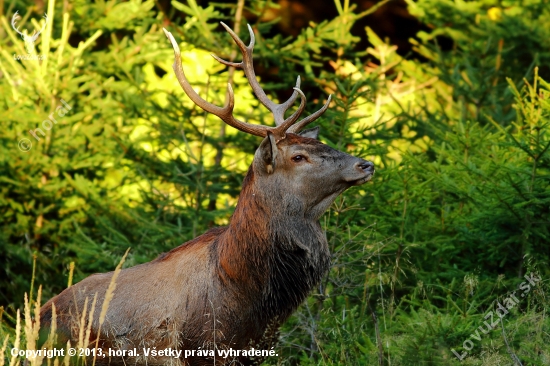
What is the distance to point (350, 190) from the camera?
750 centimetres

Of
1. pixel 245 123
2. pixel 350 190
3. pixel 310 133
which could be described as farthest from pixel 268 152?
pixel 350 190

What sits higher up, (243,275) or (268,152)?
(268,152)

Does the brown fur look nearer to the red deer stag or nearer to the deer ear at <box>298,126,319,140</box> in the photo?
the red deer stag

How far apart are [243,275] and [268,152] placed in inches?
29.3

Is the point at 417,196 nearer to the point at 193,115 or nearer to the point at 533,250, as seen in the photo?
the point at 533,250

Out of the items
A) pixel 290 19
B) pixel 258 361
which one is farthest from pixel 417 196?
pixel 290 19

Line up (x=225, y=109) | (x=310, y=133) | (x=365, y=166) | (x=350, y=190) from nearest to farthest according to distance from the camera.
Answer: (x=365, y=166) < (x=225, y=109) < (x=310, y=133) < (x=350, y=190)

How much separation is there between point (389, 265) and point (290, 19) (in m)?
8.66

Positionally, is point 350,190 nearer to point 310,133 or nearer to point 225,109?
point 310,133

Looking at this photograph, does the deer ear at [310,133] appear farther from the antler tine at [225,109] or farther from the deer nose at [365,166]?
the deer nose at [365,166]

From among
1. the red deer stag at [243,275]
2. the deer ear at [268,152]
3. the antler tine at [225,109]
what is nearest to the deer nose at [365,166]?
the red deer stag at [243,275]

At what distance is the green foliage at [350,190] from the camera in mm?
6391

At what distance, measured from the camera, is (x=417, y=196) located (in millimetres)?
7301

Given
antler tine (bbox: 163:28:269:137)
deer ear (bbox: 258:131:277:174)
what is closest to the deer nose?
deer ear (bbox: 258:131:277:174)
